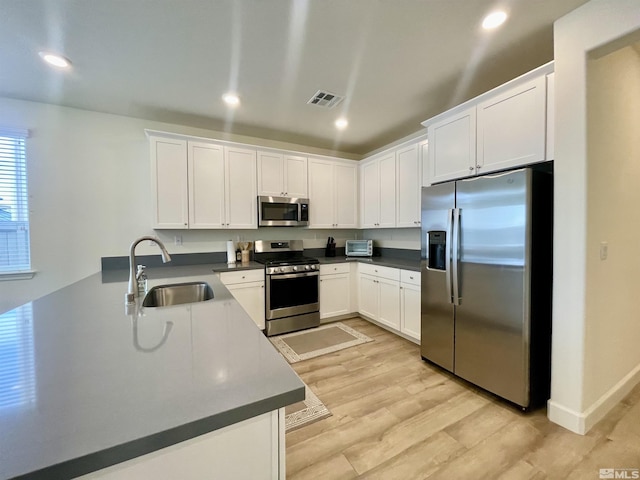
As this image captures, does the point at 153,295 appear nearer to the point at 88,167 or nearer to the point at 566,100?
the point at 88,167

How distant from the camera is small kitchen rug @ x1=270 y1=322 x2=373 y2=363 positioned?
287 cm

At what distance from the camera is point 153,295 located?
197cm

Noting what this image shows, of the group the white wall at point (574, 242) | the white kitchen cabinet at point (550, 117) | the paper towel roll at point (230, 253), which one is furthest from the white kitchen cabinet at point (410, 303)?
the paper towel roll at point (230, 253)

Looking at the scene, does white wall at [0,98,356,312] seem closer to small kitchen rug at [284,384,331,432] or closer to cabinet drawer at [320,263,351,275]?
cabinet drawer at [320,263,351,275]

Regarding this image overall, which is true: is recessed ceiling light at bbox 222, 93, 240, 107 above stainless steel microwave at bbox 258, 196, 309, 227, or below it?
above

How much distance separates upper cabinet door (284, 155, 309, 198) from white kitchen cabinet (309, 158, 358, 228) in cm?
10

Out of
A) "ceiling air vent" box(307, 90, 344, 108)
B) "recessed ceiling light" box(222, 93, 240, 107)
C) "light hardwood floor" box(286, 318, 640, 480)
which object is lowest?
"light hardwood floor" box(286, 318, 640, 480)

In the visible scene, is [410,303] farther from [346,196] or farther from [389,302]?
[346,196]

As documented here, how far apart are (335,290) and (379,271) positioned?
27.0 inches

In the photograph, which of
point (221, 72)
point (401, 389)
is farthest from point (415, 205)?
point (221, 72)

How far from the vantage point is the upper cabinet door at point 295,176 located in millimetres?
3719

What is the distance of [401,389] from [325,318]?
1612mm

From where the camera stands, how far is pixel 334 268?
→ 376 cm

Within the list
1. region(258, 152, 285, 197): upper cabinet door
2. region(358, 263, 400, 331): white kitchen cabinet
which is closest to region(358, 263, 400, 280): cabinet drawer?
region(358, 263, 400, 331): white kitchen cabinet
